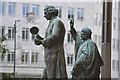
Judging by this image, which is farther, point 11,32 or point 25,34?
point 25,34

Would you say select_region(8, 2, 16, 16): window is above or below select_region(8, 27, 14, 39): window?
above


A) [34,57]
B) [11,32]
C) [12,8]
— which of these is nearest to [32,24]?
[11,32]

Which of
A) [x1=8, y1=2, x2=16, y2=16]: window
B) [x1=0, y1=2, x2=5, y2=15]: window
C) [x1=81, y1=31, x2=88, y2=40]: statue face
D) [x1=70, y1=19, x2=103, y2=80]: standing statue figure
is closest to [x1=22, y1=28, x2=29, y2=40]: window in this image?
[x1=8, y1=2, x2=16, y2=16]: window

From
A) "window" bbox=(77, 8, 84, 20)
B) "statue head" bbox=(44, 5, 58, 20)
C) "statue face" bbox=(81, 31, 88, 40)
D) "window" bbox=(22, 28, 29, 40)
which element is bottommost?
"window" bbox=(22, 28, 29, 40)

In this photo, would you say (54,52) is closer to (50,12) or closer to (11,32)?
(50,12)

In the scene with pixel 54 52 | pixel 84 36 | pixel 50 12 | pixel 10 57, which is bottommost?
pixel 10 57

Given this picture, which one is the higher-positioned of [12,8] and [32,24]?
[12,8]

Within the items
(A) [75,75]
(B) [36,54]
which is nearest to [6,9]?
(B) [36,54]

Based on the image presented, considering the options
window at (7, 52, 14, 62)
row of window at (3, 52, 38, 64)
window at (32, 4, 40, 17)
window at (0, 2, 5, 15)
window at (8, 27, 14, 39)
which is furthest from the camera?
window at (0, 2, 5, 15)

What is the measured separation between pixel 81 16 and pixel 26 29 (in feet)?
8.37

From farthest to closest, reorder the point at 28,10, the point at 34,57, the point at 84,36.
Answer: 1. the point at 28,10
2. the point at 34,57
3. the point at 84,36

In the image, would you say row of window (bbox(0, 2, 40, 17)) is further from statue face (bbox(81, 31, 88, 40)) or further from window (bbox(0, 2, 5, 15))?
statue face (bbox(81, 31, 88, 40))

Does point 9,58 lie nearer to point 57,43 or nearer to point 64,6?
point 64,6

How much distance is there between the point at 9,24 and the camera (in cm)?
1912
